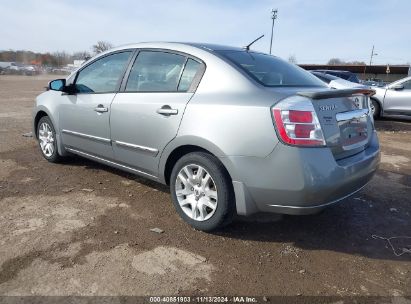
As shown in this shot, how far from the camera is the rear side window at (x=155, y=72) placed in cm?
368

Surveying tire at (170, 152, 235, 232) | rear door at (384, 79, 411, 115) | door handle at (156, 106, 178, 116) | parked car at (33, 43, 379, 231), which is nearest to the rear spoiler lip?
parked car at (33, 43, 379, 231)

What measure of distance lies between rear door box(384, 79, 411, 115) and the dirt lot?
7290mm

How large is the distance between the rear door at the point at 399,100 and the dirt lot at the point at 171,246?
23.9 ft

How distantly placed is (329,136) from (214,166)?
3.16 ft

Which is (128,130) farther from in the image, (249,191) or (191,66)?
(249,191)

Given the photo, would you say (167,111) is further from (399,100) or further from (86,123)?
(399,100)

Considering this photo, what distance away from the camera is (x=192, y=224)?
3504 millimetres

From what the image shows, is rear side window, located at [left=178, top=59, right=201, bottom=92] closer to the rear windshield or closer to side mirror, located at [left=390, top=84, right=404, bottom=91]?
the rear windshield

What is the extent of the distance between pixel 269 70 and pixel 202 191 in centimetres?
133

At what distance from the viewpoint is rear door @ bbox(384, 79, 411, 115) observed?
1108 centimetres

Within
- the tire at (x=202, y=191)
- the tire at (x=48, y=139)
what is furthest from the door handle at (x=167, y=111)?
the tire at (x=48, y=139)

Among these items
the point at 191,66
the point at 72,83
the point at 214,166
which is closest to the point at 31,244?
the point at 214,166

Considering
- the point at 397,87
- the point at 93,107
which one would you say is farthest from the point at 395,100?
the point at 93,107

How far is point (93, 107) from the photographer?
4.40m
